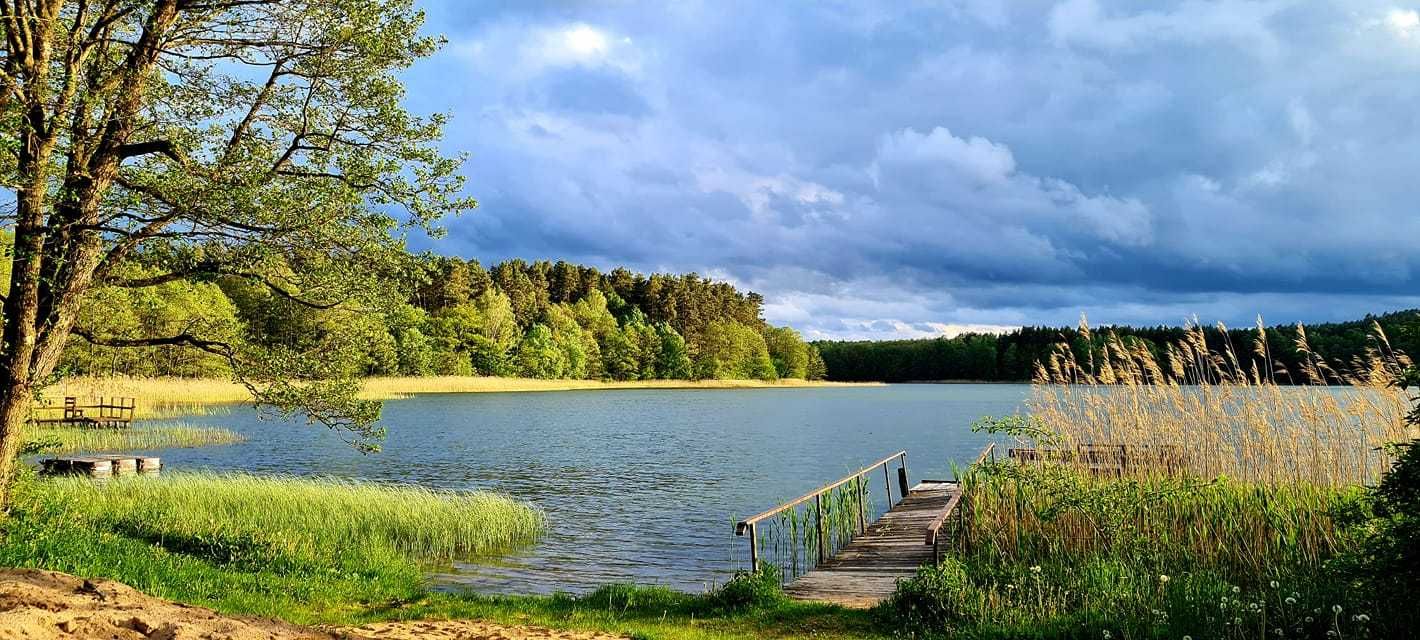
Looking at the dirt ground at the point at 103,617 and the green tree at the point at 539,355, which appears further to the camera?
the green tree at the point at 539,355

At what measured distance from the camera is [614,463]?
30406mm

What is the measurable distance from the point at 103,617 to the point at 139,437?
3138cm

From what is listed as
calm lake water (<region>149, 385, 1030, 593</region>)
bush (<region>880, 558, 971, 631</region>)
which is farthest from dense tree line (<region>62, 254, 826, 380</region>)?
bush (<region>880, 558, 971, 631</region>)

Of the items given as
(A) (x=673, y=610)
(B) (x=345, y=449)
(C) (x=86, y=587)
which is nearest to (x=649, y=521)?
(A) (x=673, y=610)

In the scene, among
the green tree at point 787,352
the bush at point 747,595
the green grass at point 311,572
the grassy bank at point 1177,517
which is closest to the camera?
the grassy bank at point 1177,517

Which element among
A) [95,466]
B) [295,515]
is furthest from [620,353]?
[295,515]

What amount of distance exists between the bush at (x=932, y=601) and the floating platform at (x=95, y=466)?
63.7 ft

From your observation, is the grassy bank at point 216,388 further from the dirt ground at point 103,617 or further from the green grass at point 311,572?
the dirt ground at point 103,617

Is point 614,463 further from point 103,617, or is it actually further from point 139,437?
point 103,617

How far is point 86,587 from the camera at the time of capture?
695 cm

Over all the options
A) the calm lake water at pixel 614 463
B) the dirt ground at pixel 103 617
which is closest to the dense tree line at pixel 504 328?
the calm lake water at pixel 614 463

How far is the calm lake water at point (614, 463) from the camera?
15500 mm

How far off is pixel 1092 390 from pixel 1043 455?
1517 millimetres

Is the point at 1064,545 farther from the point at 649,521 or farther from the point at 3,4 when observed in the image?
the point at 3,4
